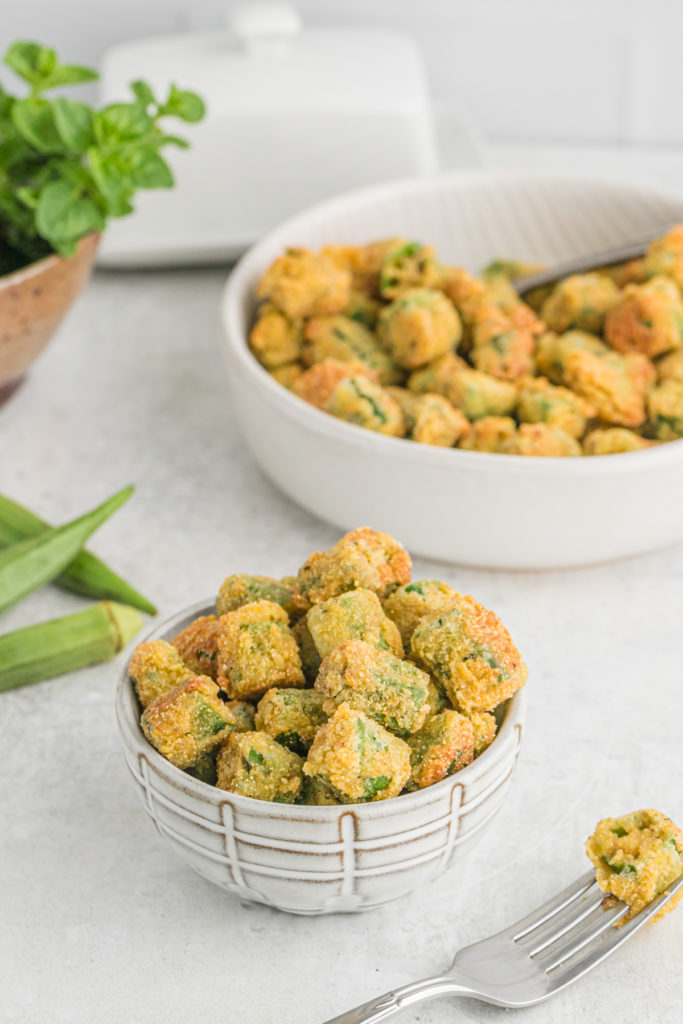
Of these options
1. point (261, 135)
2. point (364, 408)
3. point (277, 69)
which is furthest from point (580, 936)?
point (277, 69)

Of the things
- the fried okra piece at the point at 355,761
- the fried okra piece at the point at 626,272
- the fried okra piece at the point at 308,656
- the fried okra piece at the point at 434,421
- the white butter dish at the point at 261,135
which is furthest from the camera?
the white butter dish at the point at 261,135

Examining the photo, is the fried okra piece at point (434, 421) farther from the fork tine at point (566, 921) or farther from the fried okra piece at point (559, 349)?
the fork tine at point (566, 921)

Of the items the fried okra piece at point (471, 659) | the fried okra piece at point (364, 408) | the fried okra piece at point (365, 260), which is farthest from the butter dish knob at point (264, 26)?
the fried okra piece at point (471, 659)

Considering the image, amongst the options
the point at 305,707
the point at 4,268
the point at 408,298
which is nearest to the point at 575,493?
the point at 408,298

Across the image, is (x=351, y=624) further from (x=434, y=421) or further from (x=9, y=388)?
(x=9, y=388)

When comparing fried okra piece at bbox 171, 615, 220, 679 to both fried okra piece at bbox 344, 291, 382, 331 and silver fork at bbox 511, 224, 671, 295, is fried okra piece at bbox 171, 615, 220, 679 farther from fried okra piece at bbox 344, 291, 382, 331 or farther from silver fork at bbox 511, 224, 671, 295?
silver fork at bbox 511, 224, 671, 295

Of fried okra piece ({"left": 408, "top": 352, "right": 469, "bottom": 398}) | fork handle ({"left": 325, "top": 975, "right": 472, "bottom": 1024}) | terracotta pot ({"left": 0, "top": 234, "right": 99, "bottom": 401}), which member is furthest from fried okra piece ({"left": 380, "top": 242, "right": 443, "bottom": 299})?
fork handle ({"left": 325, "top": 975, "right": 472, "bottom": 1024})
